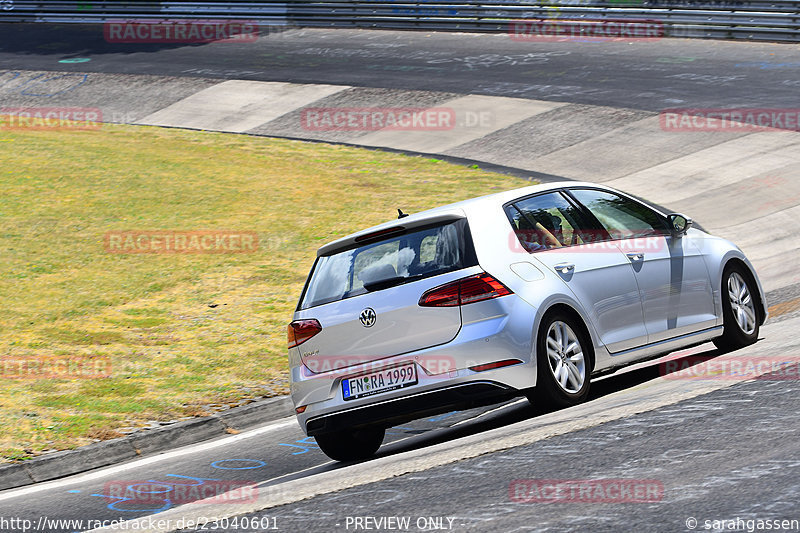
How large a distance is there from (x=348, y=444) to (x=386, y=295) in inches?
51.0

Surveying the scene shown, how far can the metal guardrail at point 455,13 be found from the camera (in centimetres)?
2656

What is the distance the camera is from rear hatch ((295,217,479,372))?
23.1ft

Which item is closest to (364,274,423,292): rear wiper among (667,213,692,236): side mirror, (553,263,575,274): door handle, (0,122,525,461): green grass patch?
(553,263,575,274): door handle

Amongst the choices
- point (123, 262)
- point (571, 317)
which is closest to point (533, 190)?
point (571, 317)

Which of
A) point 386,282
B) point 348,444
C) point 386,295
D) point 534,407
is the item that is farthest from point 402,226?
point 348,444

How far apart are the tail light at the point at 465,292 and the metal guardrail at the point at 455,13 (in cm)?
2119

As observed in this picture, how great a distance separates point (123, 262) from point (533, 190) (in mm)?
8595

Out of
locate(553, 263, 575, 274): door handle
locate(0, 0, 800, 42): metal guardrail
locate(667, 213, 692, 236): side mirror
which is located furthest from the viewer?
locate(0, 0, 800, 42): metal guardrail

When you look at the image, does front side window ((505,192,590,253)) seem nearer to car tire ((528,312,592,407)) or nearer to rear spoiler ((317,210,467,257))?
rear spoiler ((317,210,467,257))

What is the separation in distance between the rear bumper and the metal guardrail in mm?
21467

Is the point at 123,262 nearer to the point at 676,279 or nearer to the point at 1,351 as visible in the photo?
the point at 1,351

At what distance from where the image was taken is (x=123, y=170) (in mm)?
19875

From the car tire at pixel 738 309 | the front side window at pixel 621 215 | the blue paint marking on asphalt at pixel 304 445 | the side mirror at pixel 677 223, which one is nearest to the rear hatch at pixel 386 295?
the blue paint marking on asphalt at pixel 304 445

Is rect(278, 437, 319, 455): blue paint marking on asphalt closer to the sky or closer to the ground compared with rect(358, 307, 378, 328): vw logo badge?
closer to the ground
